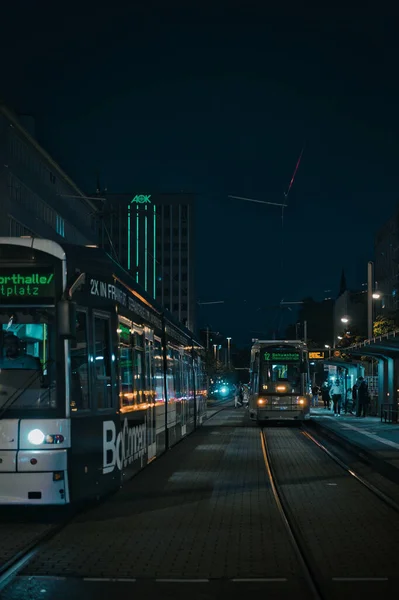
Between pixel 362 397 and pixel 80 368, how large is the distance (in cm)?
3198

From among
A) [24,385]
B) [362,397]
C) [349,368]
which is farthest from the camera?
[349,368]

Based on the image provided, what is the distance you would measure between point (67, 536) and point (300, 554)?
265cm

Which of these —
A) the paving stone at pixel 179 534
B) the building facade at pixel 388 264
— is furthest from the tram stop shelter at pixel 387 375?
the building facade at pixel 388 264

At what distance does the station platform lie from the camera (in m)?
19.3

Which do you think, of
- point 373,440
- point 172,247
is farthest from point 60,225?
point 172,247

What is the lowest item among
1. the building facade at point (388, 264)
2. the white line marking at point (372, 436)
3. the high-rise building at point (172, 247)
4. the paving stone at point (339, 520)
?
the white line marking at point (372, 436)

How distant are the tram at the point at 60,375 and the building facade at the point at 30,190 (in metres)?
37.6

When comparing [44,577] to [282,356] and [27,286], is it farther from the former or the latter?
[282,356]

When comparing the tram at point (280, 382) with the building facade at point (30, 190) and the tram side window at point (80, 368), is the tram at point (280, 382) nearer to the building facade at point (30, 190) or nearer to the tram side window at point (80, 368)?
the building facade at point (30, 190)

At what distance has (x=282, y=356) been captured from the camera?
37938mm

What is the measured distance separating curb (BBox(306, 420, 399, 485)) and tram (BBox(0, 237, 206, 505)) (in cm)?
642

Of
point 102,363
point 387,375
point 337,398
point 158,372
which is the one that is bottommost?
point 337,398

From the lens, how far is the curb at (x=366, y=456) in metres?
17.7

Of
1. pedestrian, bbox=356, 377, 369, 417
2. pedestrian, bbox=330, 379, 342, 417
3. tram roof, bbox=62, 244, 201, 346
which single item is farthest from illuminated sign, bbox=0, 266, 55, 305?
pedestrian, bbox=330, 379, 342, 417
